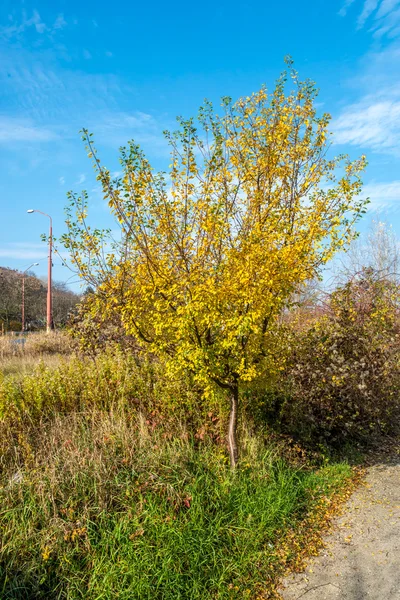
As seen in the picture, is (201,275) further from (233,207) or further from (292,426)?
(292,426)

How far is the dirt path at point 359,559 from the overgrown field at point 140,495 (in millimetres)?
185

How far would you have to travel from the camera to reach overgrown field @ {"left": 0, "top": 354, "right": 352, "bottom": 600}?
3107 millimetres

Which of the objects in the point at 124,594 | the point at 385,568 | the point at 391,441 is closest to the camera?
the point at 124,594

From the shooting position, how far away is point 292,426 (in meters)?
5.51

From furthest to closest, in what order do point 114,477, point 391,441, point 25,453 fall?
point 391,441 → point 25,453 → point 114,477

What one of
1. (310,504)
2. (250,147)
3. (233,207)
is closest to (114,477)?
(310,504)

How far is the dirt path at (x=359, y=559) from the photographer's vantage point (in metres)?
3.11

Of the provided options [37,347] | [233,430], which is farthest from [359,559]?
[37,347]

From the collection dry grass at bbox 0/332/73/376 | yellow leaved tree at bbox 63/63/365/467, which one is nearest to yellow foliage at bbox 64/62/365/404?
yellow leaved tree at bbox 63/63/365/467

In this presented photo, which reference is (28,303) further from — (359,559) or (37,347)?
(359,559)

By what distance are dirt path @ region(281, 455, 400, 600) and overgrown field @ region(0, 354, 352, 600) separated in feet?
0.61

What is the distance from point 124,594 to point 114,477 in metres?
1.03

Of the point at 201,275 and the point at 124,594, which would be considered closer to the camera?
the point at 124,594

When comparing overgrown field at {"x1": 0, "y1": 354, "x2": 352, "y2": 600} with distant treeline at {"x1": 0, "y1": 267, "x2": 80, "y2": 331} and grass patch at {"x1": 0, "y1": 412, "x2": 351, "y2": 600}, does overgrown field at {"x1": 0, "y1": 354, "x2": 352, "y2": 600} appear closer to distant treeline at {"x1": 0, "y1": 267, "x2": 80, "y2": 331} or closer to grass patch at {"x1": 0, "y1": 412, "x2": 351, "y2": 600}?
grass patch at {"x1": 0, "y1": 412, "x2": 351, "y2": 600}
